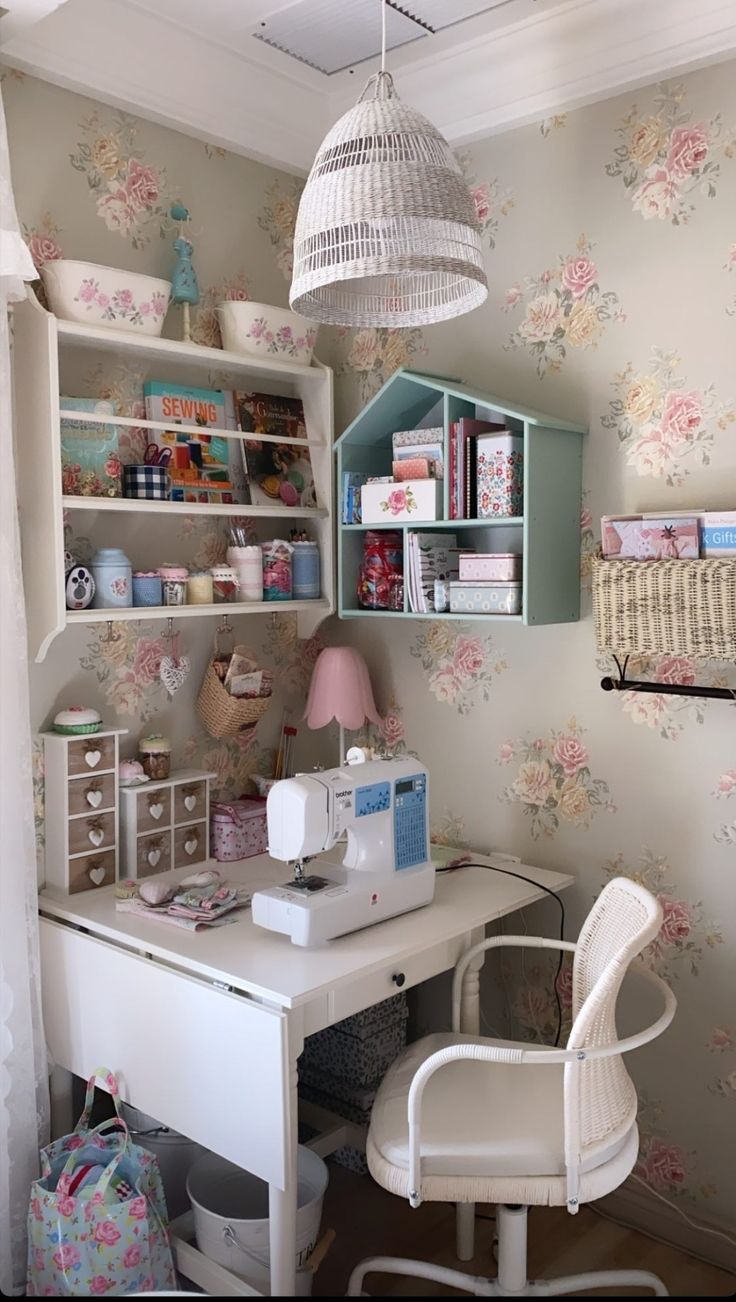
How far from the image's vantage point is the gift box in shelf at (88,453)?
7.56ft

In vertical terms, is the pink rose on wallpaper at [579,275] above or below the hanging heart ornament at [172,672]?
above

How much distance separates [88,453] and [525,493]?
97 centimetres

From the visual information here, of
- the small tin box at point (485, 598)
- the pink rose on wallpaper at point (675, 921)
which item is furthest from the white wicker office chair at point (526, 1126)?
the small tin box at point (485, 598)

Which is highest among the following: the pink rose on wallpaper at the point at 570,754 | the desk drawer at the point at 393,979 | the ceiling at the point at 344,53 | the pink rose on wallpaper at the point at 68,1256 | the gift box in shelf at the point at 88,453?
the ceiling at the point at 344,53

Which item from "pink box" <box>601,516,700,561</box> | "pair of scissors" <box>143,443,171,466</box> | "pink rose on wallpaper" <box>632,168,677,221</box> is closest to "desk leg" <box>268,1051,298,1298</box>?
"pink box" <box>601,516,700,561</box>

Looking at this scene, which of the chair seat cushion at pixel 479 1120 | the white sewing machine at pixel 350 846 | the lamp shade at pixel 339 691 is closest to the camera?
the chair seat cushion at pixel 479 1120

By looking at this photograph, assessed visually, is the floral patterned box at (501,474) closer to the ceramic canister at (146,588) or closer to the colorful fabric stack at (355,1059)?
the ceramic canister at (146,588)

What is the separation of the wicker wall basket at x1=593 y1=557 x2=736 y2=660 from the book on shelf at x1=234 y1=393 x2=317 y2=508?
90 centimetres

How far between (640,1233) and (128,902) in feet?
4.58

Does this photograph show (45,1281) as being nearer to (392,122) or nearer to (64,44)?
(392,122)

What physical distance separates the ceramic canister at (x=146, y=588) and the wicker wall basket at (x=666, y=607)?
989 millimetres

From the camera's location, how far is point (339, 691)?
9.06 feet

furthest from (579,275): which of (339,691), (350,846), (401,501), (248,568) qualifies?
(350,846)

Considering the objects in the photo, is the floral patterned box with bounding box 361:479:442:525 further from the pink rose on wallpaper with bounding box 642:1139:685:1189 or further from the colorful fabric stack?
the pink rose on wallpaper with bounding box 642:1139:685:1189
